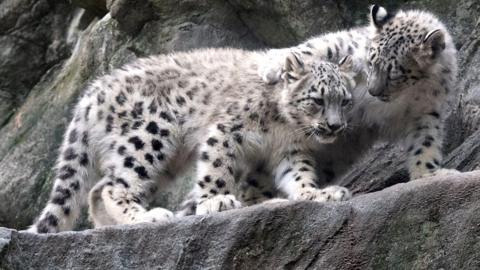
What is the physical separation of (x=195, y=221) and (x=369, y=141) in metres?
2.40

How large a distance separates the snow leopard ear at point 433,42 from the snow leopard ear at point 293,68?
0.80m

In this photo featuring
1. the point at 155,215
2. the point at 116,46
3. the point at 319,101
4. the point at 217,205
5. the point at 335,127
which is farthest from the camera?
the point at 116,46

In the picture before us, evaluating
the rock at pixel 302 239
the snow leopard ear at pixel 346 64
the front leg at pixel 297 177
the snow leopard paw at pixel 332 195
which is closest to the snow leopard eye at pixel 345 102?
the snow leopard ear at pixel 346 64

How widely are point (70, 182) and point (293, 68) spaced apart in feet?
5.52

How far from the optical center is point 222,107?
6.96 metres

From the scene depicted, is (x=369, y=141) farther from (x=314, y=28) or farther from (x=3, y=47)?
(x=3, y=47)

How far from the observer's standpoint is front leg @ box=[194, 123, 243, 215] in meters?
6.51

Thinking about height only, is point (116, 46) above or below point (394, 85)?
below

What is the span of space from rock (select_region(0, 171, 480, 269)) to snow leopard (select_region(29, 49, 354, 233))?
1191 mm

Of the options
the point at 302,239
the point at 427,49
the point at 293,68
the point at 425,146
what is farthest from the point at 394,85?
the point at 302,239

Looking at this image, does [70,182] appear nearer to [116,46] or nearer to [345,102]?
[345,102]

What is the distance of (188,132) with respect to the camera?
277 inches

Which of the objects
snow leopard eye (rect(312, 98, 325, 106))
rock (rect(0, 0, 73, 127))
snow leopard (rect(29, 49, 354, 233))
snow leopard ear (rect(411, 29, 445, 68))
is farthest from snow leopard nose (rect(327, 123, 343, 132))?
rock (rect(0, 0, 73, 127))

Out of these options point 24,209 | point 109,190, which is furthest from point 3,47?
point 109,190
